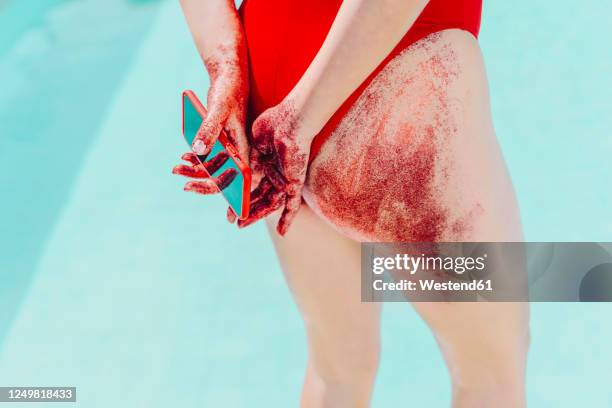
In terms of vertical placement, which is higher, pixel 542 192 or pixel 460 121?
pixel 542 192

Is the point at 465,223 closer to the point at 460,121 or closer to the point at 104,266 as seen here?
the point at 460,121

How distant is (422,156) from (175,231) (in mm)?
1466

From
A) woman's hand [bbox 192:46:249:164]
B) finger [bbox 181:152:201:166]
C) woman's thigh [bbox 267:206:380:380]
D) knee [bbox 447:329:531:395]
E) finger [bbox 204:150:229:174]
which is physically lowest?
knee [bbox 447:329:531:395]

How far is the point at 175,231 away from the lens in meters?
2.19

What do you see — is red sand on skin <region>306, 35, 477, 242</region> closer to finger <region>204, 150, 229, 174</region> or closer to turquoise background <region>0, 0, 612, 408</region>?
finger <region>204, 150, 229, 174</region>

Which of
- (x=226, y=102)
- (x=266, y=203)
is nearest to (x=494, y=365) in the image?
(x=266, y=203)

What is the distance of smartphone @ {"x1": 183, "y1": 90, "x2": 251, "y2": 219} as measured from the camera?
811 millimetres

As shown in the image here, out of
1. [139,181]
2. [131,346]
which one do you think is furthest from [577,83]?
[131,346]

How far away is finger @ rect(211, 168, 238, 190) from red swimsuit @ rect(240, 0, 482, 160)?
87 mm

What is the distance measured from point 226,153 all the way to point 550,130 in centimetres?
160

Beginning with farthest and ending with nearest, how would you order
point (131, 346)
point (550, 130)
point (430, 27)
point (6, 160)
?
point (6, 160) → point (550, 130) → point (131, 346) → point (430, 27)

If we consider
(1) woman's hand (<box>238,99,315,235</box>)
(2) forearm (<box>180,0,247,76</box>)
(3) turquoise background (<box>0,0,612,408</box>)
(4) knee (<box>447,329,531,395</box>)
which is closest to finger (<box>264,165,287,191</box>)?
(1) woman's hand (<box>238,99,315,235</box>)

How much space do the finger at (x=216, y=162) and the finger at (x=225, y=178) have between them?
13mm

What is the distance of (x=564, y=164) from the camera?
215 cm
